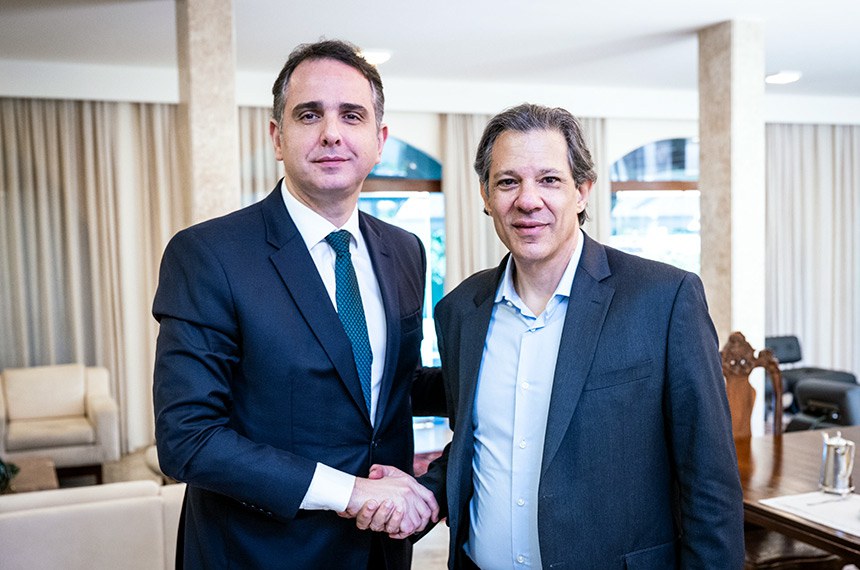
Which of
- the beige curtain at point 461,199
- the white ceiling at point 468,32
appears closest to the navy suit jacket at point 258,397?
the white ceiling at point 468,32

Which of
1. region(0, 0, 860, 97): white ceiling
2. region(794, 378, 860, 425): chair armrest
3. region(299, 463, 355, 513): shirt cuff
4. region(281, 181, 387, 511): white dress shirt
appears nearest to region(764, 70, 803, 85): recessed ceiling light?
region(0, 0, 860, 97): white ceiling

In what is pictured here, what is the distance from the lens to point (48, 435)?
232 inches

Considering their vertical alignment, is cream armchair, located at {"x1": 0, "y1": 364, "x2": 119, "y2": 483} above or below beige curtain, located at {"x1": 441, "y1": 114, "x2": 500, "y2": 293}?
below

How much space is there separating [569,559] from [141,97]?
20.0 feet

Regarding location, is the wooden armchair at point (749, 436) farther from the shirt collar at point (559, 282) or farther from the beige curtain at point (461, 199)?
the beige curtain at point (461, 199)

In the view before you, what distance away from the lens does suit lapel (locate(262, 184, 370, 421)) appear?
1.66 m

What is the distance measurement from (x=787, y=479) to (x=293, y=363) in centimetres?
192

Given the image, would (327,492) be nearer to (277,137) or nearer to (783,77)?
(277,137)

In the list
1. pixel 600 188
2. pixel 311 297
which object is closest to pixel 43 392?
pixel 600 188

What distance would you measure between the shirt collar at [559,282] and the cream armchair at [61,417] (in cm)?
503

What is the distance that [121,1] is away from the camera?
4.71 meters

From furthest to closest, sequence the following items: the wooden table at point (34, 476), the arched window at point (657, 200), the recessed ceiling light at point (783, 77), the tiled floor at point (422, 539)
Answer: the arched window at point (657, 200), the recessed ceiling light at point (783, 77), the wooden table at point (34, 476), the tiled floor at point (422, 539)

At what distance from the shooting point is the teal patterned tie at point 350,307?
1723mm

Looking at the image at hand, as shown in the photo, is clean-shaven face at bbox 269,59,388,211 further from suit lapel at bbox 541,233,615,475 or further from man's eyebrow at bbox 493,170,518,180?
suit lapel at bbox 541,233,615,475
